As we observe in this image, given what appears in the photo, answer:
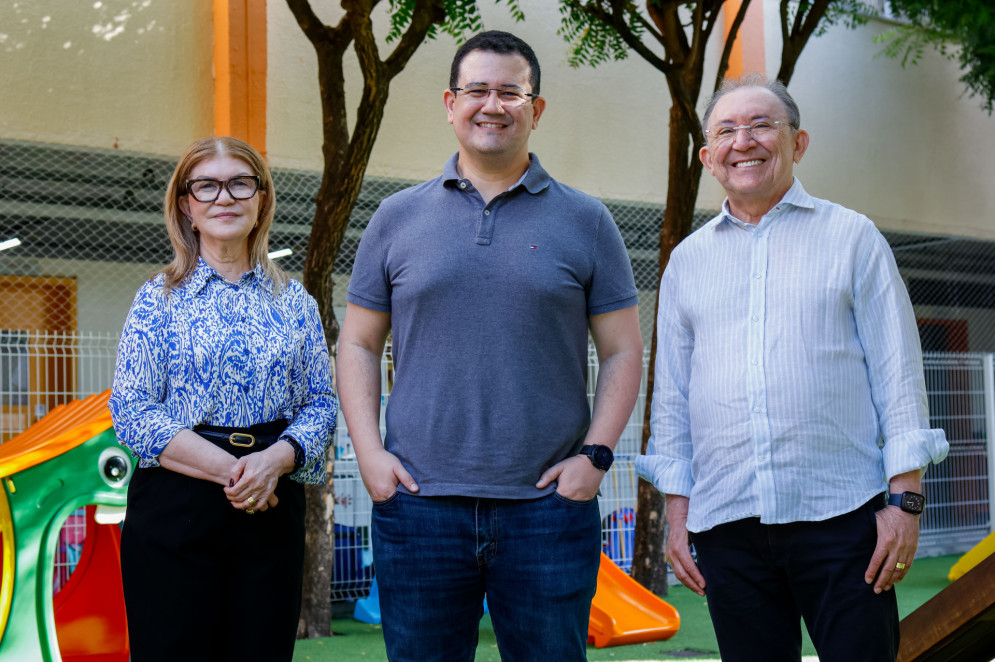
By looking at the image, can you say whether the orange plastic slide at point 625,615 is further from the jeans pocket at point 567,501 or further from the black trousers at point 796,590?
the jeans pocket at point 567,501

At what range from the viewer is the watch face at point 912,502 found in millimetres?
2227

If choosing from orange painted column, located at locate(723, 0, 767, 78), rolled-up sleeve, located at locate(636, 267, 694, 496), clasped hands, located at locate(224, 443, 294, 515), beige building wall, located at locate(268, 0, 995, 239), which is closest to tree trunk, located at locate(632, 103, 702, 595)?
beige building wall, located at locate(268, 0, 995, 239)

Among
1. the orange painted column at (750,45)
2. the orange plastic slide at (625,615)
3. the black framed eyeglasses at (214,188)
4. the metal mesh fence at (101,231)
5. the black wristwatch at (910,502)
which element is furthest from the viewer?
the orange painted column at (750,45)

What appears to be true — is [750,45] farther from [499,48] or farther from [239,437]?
[239,437]

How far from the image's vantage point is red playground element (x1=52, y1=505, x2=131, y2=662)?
4289 millimetres

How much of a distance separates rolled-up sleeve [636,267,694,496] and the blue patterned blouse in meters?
0.79

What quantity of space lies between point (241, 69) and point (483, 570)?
5.68 meters

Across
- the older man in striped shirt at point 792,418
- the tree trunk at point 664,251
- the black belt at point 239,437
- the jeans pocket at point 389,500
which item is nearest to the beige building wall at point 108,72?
the tree trunk at point 664,251

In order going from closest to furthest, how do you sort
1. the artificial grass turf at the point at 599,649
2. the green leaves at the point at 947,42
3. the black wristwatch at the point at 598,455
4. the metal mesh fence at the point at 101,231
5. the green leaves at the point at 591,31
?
the black wristwatch at the point at 598,455
the artificial grass turf at the point at 599,649
the green leaves at the point at 591,31
the metal mesh fence at the point at 101,231
the green leaves at the point at 947,42

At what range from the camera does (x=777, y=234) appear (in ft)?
8.00

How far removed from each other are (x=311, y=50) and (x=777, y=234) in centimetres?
580

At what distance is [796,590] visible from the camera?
231cm

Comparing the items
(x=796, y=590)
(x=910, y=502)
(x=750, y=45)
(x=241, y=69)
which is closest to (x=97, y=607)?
(x=796, y=590)

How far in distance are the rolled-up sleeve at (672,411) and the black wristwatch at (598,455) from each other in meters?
0.21
